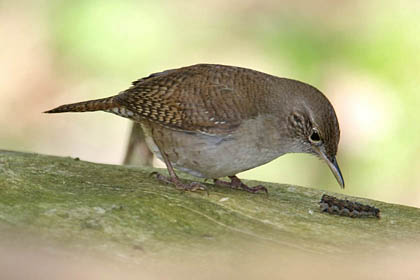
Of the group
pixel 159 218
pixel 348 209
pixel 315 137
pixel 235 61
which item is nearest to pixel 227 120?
pixel 315 137

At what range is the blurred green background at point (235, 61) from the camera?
764 cm

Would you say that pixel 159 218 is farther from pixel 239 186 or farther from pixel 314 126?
pixel 314 126

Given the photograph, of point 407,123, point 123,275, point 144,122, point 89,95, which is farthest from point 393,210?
point 89,95

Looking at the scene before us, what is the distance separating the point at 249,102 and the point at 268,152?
29 cm

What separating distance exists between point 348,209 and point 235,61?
507 centimetres

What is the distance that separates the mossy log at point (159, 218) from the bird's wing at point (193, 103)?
37 cm

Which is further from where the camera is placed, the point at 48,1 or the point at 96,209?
the point at 48,1

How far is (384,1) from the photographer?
8.94m

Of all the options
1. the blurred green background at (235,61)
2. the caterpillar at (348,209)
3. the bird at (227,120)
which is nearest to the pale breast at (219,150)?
the bird at (227,120)

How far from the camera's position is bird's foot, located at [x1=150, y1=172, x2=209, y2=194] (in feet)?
13.4

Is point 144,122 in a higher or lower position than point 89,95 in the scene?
lower

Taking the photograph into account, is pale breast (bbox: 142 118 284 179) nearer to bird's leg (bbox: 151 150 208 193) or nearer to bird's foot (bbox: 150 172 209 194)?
bird's leg (bbox: 151 150 208 193)

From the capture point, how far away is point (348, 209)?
3.75 meters

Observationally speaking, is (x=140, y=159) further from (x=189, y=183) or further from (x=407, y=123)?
(x=407, y=123)
